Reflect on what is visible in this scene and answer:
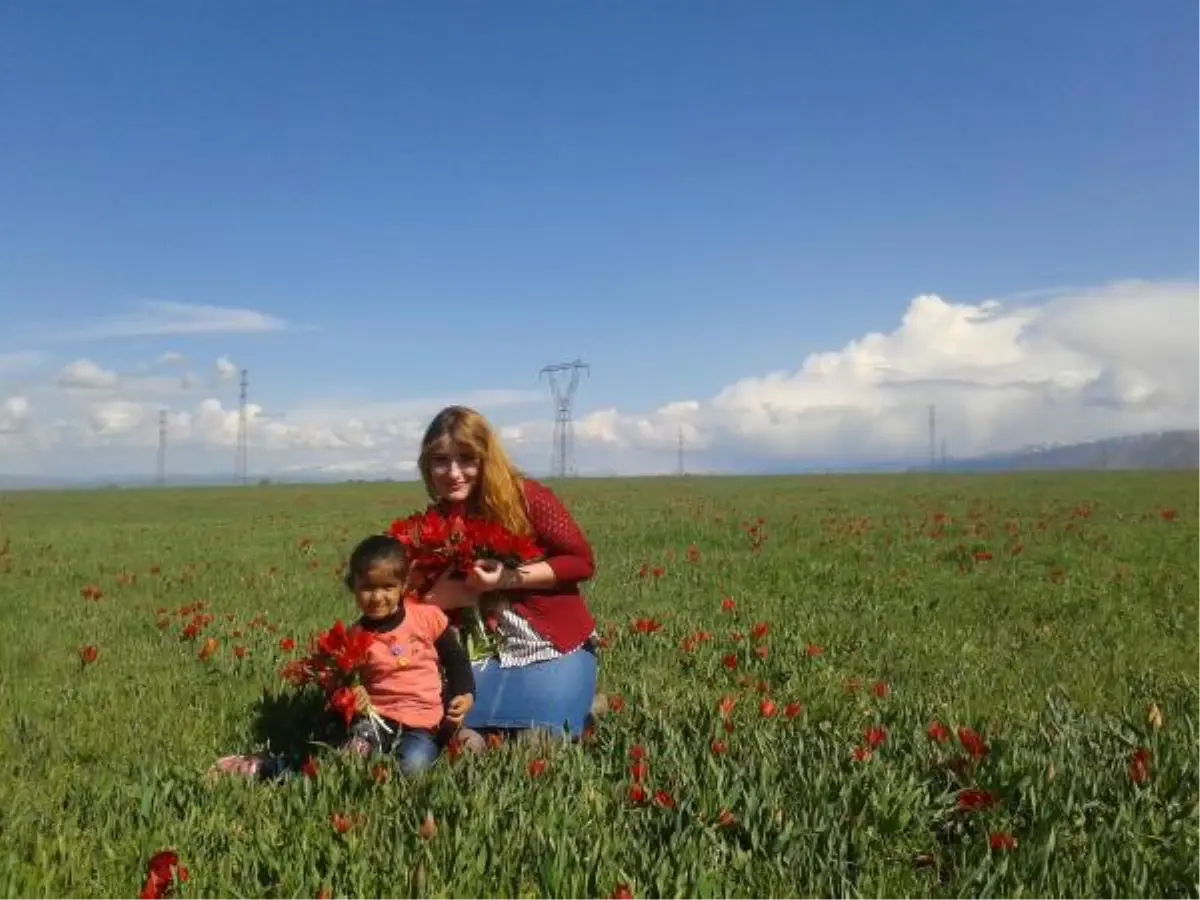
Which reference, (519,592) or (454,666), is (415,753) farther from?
(519,592)

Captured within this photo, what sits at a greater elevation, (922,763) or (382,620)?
(382,620)

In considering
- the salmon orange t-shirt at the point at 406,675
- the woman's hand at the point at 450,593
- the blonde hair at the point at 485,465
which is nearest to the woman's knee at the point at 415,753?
the salmon orange t-shirt at the point at 406,675

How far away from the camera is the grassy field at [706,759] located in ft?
10.9

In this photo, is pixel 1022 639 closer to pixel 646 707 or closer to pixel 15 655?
pixel 646 707

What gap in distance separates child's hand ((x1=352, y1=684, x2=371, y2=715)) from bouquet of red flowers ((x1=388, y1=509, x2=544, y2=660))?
2.48 ft

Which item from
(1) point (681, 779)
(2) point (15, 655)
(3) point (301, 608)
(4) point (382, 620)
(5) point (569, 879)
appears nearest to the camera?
(5) point (569, 879)

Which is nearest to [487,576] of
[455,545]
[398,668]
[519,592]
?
[455,545]

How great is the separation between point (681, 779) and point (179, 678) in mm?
4561

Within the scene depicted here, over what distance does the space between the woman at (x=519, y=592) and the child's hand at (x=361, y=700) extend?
72cm

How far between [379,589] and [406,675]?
1.54 feet

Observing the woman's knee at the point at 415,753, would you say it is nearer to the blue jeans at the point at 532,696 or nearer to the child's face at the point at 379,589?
the blue jeans at the point at 532,696

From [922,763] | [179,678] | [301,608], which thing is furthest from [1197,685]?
[301,608]

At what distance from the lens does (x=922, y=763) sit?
4258 mm

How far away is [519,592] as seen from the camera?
17.9ft
